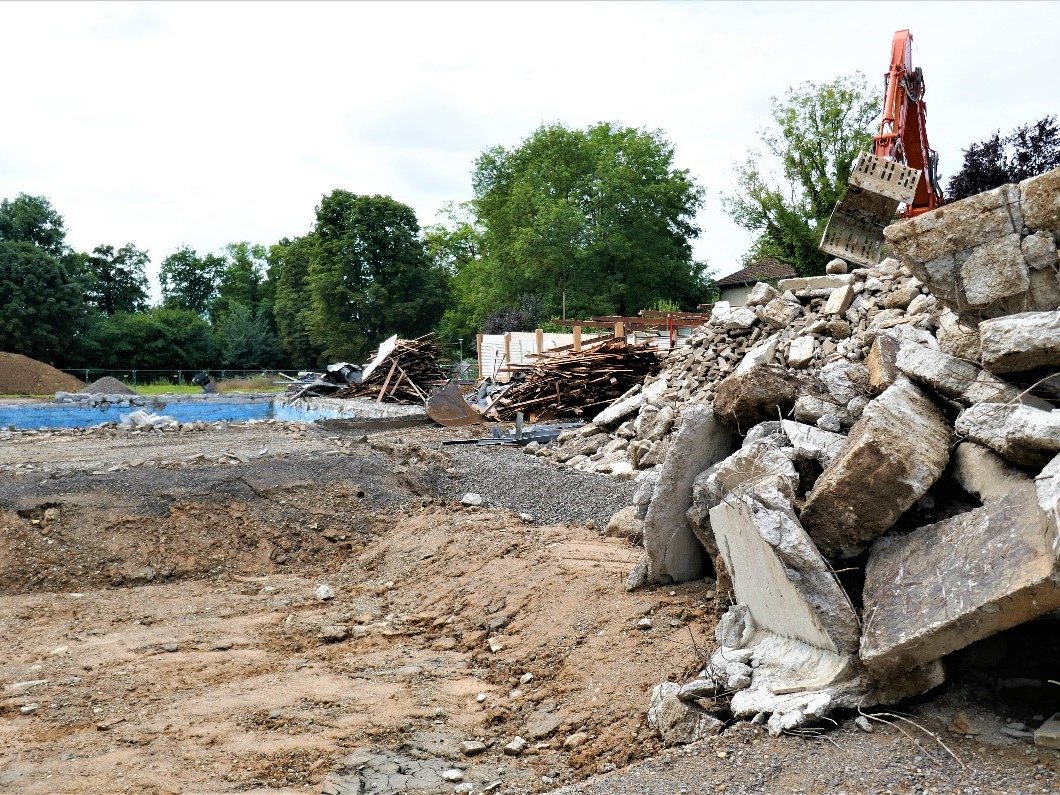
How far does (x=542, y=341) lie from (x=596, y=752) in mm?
20903

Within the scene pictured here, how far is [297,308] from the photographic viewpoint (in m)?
55.3

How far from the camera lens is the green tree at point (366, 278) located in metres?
47.0

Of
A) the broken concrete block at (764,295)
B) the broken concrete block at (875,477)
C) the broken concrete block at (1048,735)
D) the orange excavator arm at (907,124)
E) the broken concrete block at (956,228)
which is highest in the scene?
the orange excavator arm at (907,124)

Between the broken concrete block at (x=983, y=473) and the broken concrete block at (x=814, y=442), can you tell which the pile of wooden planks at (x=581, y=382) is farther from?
the broken concrete block at (x=983, y=473)

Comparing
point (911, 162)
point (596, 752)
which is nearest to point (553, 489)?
point (596, 752)

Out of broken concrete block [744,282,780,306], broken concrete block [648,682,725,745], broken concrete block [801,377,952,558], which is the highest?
broken concrete block [744,282,780,306]

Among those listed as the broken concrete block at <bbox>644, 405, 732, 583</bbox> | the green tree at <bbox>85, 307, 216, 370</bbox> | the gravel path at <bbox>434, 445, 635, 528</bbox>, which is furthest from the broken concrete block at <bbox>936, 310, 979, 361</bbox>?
the green tree at <bbox>85, 307, 216, 370</bbox>

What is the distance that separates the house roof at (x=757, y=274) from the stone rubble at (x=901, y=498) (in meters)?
34.7

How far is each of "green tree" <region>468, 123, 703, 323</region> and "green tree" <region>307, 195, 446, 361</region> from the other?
3.98 meters

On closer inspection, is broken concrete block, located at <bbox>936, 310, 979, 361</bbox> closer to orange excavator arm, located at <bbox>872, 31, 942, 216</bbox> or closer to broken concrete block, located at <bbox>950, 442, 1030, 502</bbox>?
broken concrete block, located at <bbox>950, 442, 1030, 502</bbox>

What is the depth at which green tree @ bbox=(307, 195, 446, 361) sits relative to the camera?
154 feet

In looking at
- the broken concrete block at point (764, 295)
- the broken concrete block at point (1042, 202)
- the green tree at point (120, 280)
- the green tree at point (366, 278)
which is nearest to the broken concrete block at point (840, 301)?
the broken concrete block at point (764, 295)

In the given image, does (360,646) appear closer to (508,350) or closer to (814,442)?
(814,442)

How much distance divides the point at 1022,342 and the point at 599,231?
1470 inches
